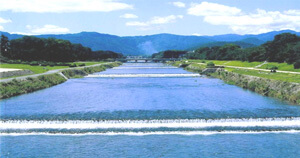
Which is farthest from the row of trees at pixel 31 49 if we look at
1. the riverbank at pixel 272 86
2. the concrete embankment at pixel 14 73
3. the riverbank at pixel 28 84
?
the riverbank at pixel 272 86

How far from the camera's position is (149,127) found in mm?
36844

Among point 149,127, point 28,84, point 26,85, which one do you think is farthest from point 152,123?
point 28,84

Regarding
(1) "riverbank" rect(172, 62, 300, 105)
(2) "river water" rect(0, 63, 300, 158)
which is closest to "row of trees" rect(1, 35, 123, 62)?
(1) "riverbank" rect(172, 62, 300, 105)

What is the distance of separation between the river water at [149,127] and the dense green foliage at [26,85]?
14.6 ft

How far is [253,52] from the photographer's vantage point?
128375mm

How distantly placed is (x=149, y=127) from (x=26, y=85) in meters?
38.0

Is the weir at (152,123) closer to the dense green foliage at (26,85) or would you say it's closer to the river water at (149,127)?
the river water at (149,127)

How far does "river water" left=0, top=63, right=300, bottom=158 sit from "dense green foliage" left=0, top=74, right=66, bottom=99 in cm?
444

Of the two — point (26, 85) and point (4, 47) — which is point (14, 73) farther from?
point (4, 47)

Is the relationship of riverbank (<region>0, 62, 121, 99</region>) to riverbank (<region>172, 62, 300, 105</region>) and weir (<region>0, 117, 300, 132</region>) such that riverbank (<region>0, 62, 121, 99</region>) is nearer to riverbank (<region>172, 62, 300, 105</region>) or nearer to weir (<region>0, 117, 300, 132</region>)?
weir (<region>0, 117, 300, 132</region>)

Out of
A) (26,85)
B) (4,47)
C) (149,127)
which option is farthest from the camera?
(4,47)

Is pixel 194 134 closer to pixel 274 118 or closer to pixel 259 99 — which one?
pixel 274 118

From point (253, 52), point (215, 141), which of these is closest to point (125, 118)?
point (215, 141)

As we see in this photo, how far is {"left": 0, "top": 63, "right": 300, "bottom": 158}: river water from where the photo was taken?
99.0 feet
